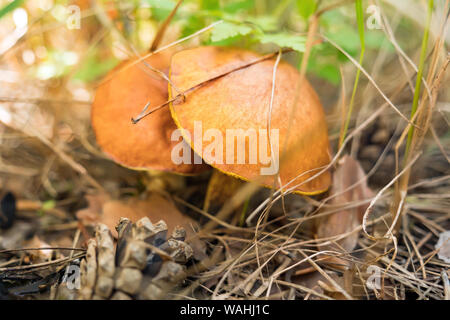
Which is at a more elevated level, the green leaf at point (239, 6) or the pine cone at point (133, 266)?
the green leaf at point (239, 6)

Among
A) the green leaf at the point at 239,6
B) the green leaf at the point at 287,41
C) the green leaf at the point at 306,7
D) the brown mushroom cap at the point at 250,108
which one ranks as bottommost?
the brown mushroom cap at the point at 250,108

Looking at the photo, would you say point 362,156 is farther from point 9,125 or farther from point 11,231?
point 9,125

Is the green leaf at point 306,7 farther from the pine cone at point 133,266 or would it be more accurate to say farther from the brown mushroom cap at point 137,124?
the pine cone at point 133,266

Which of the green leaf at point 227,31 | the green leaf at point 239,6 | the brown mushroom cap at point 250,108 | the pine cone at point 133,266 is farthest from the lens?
the green leaf at point 239,6

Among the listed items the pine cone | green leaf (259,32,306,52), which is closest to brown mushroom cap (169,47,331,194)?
green leaf (259,32,306,52)

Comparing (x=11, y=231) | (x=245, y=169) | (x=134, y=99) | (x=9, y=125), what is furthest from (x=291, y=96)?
(x=9, y=125)

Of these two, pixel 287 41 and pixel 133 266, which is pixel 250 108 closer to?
pixel 287 41

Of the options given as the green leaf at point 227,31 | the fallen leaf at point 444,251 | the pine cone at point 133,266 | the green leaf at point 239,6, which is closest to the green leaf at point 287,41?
the green leaf at point 227,31
